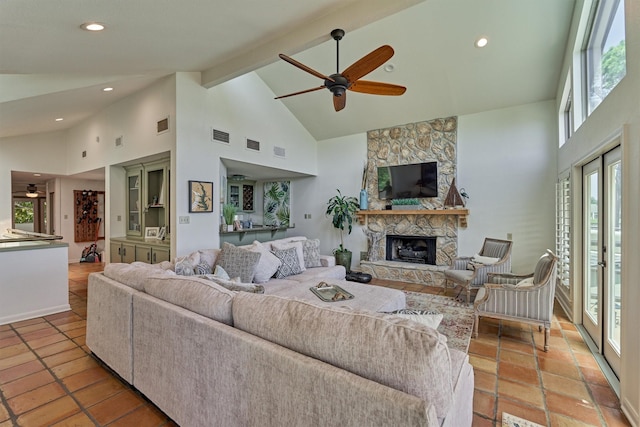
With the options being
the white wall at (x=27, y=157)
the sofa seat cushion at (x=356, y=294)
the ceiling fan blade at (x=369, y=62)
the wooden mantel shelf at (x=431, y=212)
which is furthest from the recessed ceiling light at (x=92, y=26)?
the white wall at (x=27, y=157)

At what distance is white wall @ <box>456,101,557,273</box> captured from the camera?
4.80 m

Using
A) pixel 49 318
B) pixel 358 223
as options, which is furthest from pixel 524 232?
pixel 49 318

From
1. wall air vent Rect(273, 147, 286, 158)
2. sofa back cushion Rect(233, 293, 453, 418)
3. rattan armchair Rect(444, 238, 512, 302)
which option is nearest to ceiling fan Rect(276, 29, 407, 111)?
sofa back cushion Rect(233, 293, 453, 418)

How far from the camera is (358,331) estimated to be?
3.70 feet

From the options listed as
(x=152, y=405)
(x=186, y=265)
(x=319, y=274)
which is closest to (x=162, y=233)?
(x=186, y=265)

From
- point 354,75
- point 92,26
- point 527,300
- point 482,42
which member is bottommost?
point 527,300

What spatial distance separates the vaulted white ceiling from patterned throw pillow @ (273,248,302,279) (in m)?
2.38

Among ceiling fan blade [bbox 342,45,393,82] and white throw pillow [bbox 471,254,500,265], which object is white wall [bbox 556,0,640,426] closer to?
ceiling fan blade [bbox 342,45,393,82]

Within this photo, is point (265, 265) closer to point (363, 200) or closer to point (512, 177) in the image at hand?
point (363, 200)

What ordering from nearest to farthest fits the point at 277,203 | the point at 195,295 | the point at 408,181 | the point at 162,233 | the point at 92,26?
1. the point at 195,295
2. the point at 92,26
3. the point at 162,233
4. the point at 408,181
5. the point at 277,203

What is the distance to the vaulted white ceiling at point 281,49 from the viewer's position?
258 centimetres

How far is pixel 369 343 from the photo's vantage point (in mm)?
1079

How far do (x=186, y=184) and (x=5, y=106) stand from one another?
8.05 ft

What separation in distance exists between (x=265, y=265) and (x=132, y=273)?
5.12 feet
